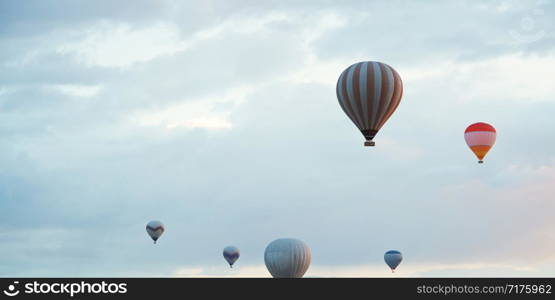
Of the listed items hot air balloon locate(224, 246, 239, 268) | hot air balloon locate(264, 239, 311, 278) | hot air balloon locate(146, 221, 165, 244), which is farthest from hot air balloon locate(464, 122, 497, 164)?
hot air balloon locate(146, 221, 165, 244)

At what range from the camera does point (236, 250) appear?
134250 millimetres

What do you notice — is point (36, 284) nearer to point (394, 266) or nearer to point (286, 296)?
point (286, 296)

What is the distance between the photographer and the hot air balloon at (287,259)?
104188 mm

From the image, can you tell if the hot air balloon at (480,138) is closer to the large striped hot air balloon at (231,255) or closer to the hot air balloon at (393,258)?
the hot air balloon at (393,258)

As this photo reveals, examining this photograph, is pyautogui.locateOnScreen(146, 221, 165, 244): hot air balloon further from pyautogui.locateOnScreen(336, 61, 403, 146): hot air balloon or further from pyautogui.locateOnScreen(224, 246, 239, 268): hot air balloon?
pyautogui.locateOnScreen(336, 61, 403, 146): hot air balloon

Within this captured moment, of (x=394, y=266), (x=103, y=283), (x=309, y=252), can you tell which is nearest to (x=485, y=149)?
(x=309, y=252)

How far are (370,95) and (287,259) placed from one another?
31.9 metres

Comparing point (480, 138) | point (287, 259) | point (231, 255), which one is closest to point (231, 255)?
point (231, 255)

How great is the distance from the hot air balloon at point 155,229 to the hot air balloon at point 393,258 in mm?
31586

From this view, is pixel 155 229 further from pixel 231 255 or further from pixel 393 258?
pixel 393 258

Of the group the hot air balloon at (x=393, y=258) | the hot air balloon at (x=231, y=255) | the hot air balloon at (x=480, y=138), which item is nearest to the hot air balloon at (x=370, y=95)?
the hot air balloon at (x=480, y=138)

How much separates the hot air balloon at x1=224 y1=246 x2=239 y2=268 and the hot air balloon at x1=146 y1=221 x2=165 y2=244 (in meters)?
9.79

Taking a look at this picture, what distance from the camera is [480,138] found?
90.8 meters

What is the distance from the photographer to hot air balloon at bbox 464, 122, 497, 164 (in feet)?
298
